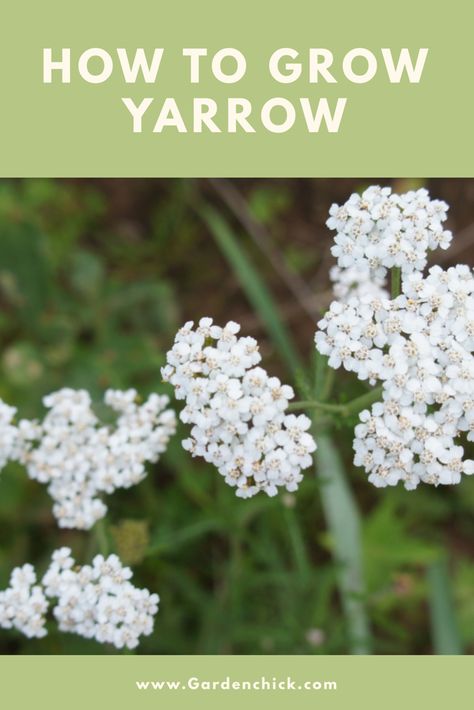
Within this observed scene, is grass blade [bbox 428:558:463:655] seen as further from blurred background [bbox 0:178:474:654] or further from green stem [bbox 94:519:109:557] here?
green stem [bbox 94:519:109:557]

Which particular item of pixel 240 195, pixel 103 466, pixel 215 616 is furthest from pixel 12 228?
pixel 215 616

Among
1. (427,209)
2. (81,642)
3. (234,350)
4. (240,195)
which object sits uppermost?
(240,195)

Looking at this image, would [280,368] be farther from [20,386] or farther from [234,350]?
[234,350]

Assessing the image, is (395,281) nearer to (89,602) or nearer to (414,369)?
(414,369)

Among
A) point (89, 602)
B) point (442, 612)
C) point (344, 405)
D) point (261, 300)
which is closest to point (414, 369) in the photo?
point (344, 405)

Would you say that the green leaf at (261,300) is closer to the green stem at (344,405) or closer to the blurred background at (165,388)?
the blurred background at (165,388)

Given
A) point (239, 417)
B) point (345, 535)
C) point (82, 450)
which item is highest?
point (82, 450)

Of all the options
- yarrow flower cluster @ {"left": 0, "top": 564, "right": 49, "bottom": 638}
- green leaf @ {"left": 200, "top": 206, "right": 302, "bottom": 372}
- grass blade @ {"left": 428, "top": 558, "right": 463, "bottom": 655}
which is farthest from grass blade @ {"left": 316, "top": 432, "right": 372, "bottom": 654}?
yarrow flower cluster @ {"left": 0, "top": 564, "right": 49, "bottom": 638}

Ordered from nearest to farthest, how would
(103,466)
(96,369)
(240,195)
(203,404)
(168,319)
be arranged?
(203,404), (103,466), (96,369), (168,319), (240,195)
